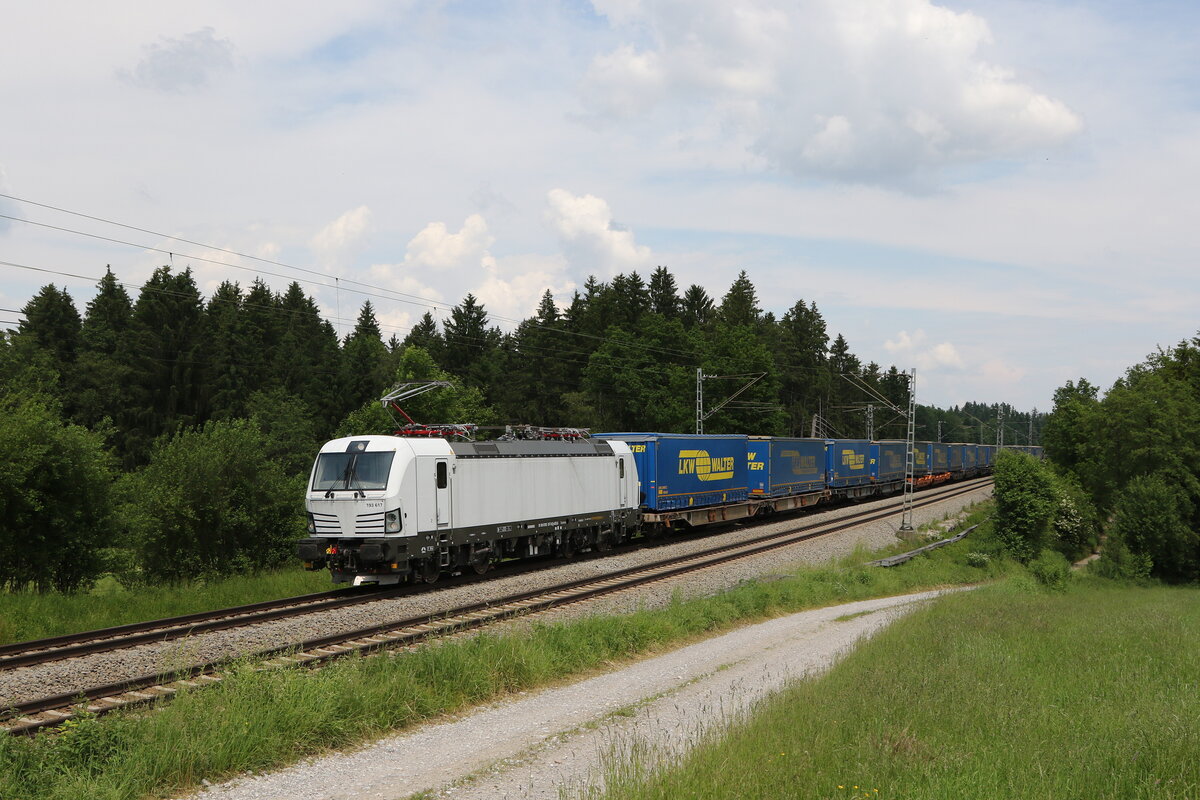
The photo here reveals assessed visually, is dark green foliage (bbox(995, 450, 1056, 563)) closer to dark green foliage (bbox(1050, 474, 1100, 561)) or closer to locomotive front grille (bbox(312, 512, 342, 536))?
dark green foliage (bbox(1050, 474, 1100, 561))

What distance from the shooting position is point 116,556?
26.5m

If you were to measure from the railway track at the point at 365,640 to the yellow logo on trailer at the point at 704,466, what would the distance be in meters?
4.68

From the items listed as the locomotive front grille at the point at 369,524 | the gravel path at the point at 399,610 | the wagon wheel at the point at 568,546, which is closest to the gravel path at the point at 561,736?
the gravel path at the point at 399,610

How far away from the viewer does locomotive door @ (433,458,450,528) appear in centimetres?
2053

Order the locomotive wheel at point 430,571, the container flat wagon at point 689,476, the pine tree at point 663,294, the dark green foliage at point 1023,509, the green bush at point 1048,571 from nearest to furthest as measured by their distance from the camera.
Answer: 1. the locomotive wheel at point 430,571
2. the container flat wagon at point 689,476
3. the green bush at point 1048,571
4. the dark green foliage at point 1023,509
5. the pine tree at point 663,294

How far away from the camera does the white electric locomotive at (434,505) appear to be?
19312mm

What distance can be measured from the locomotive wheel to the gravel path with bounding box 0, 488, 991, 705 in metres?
0.76

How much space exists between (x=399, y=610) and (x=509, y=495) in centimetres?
599

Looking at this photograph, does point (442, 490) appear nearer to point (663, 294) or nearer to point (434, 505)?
point (434, 505)

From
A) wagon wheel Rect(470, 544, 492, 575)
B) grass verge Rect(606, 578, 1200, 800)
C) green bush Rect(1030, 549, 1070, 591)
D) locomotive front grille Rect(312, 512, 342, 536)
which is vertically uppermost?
locomotive front grille Rect(312, 512, 342, 536)

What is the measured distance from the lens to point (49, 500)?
2458cm

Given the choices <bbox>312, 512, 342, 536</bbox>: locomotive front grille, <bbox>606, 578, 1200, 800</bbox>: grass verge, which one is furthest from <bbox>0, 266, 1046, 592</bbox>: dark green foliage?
<bbox>606, 578, 1200, 800</bbox>: grass verge

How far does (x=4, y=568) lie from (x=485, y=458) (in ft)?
43.8

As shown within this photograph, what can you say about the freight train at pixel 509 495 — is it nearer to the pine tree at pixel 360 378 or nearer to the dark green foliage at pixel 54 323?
the pine tree at pixel 360 378
